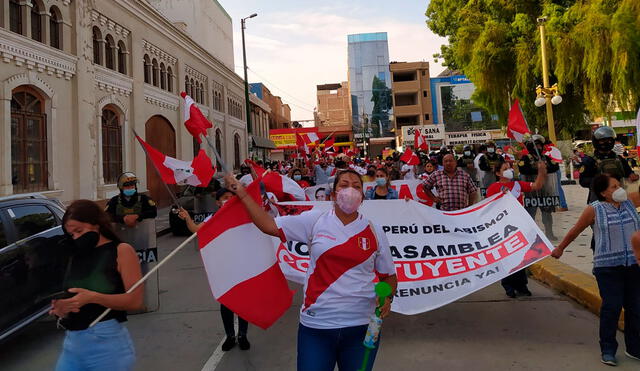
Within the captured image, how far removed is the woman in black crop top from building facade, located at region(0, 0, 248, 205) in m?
11.4

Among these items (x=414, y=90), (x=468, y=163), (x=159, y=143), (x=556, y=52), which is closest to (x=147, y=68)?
(x=159, y=143)

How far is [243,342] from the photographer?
180 inches

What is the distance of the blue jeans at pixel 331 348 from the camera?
8.16 feet

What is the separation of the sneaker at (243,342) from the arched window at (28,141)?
1070 cm

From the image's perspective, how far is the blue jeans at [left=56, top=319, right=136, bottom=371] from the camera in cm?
245

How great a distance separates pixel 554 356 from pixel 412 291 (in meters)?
1.37

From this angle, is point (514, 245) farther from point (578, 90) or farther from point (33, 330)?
point (578, 90)

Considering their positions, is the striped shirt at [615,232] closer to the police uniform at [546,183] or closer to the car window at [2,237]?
the police uniform at [546,183]

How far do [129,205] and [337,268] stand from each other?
4.35 m

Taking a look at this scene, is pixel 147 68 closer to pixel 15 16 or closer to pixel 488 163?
pixel 15 16

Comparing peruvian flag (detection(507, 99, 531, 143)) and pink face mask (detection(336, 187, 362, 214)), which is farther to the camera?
peruvian flag (detection(507, 99, 531, 143))

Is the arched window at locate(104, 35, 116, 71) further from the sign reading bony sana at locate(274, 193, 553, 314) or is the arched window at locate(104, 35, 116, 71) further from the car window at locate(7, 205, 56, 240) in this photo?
the sign reading bony sana at locate(274, 193, 553, 314)

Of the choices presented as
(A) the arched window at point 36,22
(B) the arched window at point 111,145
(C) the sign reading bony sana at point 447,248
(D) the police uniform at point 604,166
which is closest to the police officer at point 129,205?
(C) the sign reading bony sana at point 447,248

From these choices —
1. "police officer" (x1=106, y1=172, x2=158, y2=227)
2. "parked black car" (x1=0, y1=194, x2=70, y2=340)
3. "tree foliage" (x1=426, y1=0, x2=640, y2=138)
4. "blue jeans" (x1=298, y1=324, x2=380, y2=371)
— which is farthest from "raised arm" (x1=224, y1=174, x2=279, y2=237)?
"tree foliage" (x1=426, y1=0, x2=640, y2=138)
